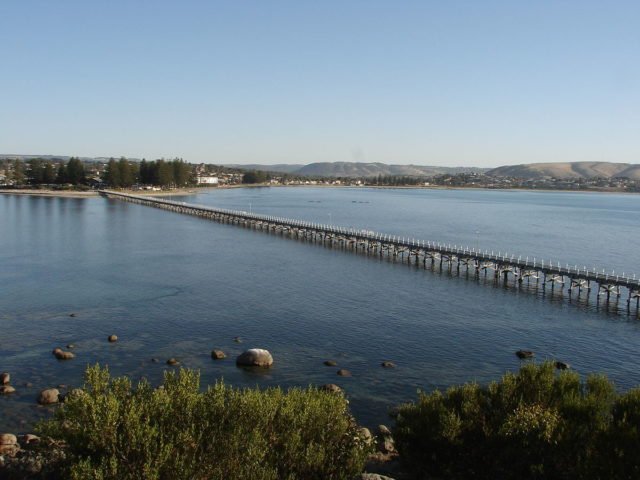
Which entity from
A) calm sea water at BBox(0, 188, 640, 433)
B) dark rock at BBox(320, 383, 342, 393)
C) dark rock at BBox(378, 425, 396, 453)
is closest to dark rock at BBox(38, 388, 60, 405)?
calm sea water at BBox(0, 188, 640, 433)

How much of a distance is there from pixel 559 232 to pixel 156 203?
10801cm

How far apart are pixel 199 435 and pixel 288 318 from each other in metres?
29.6

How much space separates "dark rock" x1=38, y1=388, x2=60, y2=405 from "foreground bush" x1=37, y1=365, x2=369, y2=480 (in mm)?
11388

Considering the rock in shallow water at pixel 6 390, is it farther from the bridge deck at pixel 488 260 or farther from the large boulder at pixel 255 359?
the bridge deck at pixel 488 260

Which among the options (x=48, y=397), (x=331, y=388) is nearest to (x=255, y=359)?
(x=331, y=388)

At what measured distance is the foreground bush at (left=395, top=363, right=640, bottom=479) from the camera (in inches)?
751

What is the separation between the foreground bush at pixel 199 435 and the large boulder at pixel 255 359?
566 inches

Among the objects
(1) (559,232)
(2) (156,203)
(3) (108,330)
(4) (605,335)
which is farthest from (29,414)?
(2) (156,203)

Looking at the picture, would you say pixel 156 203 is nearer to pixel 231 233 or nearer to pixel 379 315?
pixel 231 233

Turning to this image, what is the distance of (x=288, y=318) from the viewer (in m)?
46.7

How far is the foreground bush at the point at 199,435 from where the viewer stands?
16.2m

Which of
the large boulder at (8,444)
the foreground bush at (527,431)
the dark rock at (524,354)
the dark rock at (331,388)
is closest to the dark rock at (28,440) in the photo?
the large boulder at (8,444)

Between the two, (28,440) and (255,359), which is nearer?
(28,440)

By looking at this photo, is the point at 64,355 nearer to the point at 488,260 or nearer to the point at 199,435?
the point at 199,435
